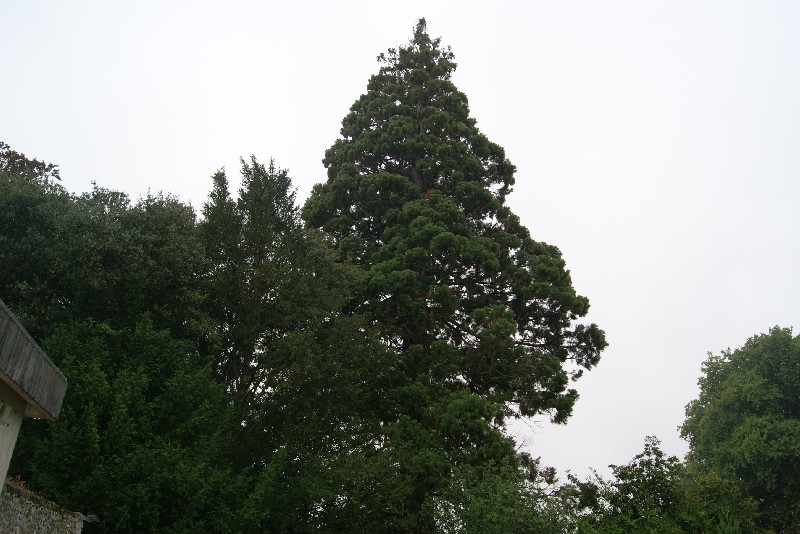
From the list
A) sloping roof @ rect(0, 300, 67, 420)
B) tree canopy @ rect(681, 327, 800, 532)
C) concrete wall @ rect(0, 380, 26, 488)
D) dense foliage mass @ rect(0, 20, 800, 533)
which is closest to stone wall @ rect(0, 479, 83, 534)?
dense foliage mass @ rect(0, 20, 800, 533)

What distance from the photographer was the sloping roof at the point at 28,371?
183 inches

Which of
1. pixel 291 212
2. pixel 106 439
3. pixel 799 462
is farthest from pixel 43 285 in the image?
pixel 799 462

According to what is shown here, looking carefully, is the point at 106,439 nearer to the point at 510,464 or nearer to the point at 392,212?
the point at 510,464

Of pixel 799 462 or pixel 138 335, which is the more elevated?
pixel 799 462

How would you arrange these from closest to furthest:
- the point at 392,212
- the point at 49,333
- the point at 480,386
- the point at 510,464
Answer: the point at 49,333 < the point at 510,464 < the point at 480,386 < the point at 392,212

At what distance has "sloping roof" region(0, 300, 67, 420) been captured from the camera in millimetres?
4648

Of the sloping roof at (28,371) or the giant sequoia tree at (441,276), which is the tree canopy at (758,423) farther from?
the sloping roof at (28,371)

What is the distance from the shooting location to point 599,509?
50.4 ft

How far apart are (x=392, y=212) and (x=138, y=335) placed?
10.1m

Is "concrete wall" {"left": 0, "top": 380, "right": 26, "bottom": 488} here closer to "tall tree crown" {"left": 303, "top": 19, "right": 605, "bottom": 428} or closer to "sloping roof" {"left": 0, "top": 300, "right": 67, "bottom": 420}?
"sloping roof" {"left": 0, "top": 300, "right": 67, "bottom": 420}

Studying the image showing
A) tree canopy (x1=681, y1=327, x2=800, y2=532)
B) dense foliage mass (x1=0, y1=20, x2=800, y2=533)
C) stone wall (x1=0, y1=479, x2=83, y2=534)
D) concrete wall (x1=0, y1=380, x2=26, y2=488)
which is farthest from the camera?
tree canopy (x1=681, y1=327, x2=800, y2=532)

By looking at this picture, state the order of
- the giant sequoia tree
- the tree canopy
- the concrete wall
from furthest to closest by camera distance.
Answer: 1. the tree canopy
2. the giant sequoia tree
3. the concrete wall

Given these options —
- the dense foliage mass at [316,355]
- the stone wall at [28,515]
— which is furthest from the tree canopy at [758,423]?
the stone wall at [28,515]

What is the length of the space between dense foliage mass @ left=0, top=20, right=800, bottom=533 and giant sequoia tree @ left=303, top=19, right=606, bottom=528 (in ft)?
0.24
